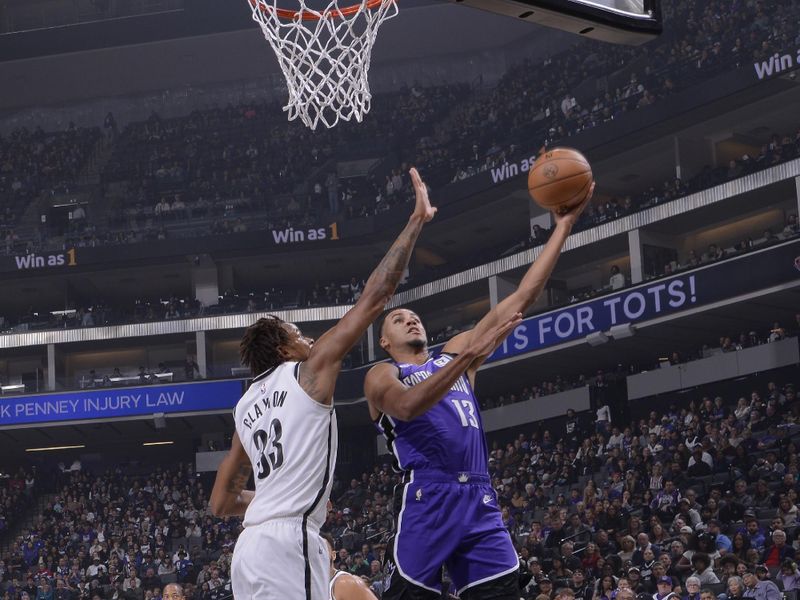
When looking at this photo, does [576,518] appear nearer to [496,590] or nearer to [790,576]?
[790,576]

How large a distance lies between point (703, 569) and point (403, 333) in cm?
947

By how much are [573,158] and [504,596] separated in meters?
2.34

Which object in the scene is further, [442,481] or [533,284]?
[533,284]

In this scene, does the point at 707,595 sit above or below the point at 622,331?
below

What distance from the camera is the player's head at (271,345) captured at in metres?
4.94

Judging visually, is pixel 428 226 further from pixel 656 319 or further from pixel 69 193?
pixel 69 193

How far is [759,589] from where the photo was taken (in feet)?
42.6

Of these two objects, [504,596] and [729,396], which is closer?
[504,596]

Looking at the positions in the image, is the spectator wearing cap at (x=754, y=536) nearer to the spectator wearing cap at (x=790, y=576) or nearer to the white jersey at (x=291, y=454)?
the spectator wearing cap at (x=790, y=576)

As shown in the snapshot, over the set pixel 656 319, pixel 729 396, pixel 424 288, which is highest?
pixel 424 288

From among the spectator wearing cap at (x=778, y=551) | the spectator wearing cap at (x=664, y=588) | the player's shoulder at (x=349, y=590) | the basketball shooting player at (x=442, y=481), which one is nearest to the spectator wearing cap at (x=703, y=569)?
the spectator wearing cap at (x=664, y=588)

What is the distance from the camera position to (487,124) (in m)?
36.6

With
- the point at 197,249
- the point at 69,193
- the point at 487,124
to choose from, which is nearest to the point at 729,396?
the point at 487,124

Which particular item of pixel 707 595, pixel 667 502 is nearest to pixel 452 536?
pixel 707 595
